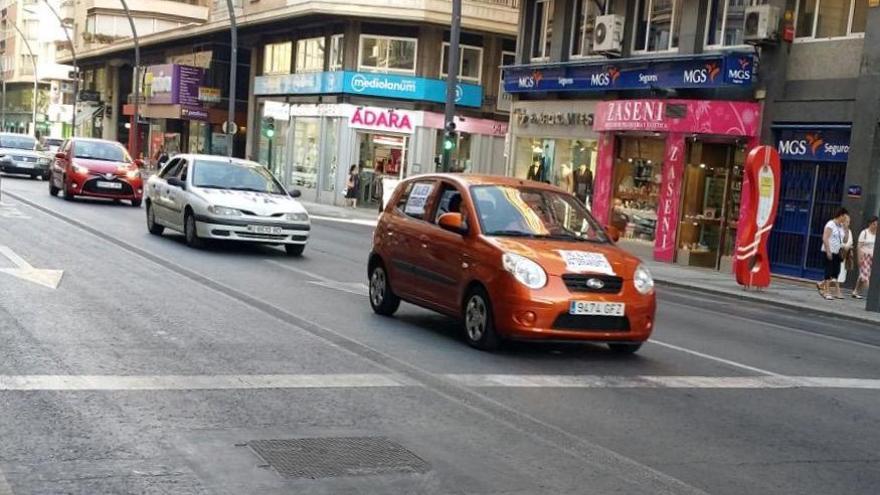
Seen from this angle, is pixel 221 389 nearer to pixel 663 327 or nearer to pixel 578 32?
pixel 663 327

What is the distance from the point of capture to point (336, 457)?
5.56m

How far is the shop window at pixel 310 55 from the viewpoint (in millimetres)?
42656

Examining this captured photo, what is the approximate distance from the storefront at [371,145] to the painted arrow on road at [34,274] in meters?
26.9

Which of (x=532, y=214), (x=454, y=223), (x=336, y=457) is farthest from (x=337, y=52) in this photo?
(x=336, y=457)

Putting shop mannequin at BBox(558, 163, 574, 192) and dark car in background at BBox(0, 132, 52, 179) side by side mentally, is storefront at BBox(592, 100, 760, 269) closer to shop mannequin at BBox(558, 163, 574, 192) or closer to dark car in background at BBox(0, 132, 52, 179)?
shop mannequin at BBox(558, 163, 574, 192)

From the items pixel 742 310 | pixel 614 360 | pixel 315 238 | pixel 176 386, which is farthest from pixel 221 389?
pixel 315 238

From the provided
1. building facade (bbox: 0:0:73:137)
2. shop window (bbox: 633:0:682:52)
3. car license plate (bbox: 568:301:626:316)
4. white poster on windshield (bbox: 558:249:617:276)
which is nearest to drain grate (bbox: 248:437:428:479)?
car license plate (bbox: 568:301:626:316)

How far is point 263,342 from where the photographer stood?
28.7ft

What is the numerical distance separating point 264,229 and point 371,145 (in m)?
24.5

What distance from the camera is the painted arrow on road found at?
11.3 m

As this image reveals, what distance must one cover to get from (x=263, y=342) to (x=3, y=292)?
3.37 meters

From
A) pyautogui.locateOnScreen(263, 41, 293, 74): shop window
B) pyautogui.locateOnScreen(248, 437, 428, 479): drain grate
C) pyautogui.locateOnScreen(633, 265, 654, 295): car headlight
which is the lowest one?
pyautogui.locateOnScreen(248, 437, 428, 479): drain grate

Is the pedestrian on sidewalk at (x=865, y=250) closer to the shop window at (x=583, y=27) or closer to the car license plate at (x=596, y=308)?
the shop window at (x=583, y=27)

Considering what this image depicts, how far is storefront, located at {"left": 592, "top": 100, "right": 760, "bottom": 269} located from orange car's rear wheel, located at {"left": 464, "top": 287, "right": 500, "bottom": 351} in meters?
15.7
